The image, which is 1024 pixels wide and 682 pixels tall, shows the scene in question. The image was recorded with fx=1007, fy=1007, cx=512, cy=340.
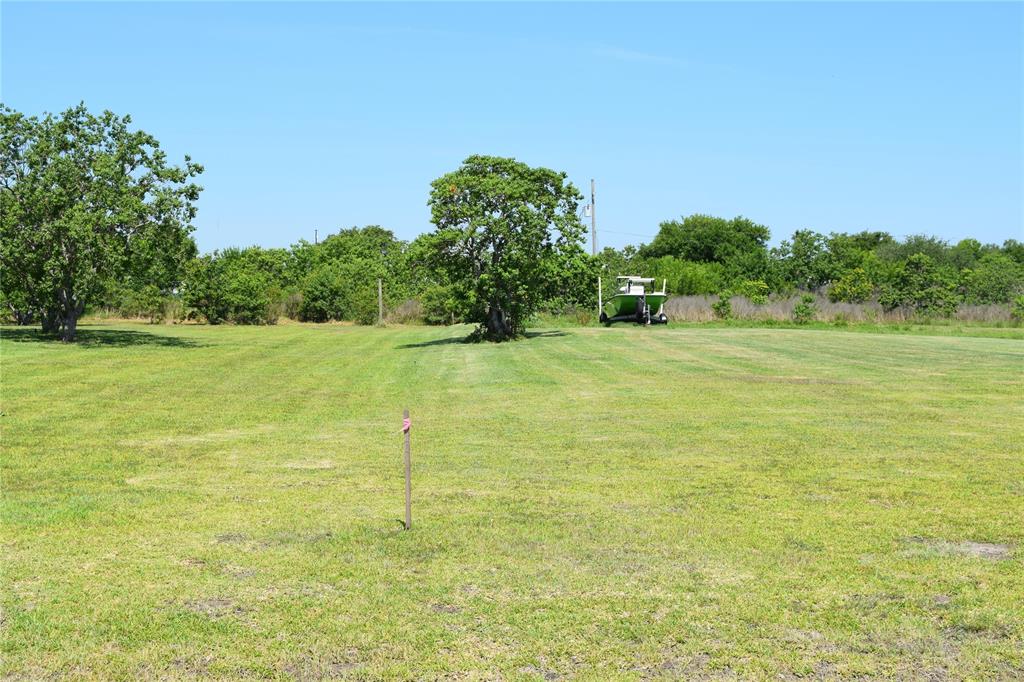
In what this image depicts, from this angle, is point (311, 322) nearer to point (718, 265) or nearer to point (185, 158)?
point (185, 158)

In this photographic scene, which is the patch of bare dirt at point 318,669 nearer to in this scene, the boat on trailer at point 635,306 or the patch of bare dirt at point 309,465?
the patch of bare dirt at point 309,465

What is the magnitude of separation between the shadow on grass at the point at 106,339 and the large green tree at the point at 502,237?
11.1 m

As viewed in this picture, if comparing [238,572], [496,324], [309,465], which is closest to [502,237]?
[496,324]

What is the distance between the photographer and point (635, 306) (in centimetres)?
5319

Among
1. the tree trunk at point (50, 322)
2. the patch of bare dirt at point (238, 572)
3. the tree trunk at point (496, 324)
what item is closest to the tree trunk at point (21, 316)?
the tree trunk at point (50, 322)

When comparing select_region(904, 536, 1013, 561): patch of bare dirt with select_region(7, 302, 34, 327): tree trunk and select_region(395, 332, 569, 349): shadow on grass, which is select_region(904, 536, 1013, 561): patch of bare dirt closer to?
select_region(395, 332, 569, 349): shadow on grass

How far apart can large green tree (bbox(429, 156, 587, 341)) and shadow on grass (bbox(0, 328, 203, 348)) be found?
11.1m

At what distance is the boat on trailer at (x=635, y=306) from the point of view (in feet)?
174

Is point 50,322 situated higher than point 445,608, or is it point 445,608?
point 50,322

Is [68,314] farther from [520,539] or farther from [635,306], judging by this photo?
[520,539]

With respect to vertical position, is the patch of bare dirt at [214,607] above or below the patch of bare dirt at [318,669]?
above

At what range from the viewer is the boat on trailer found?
2085 inches

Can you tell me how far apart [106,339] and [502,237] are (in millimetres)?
17564

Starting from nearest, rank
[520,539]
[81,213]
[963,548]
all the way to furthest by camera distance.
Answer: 1. [963,548]
2. [520,539]
3. [81,213]
